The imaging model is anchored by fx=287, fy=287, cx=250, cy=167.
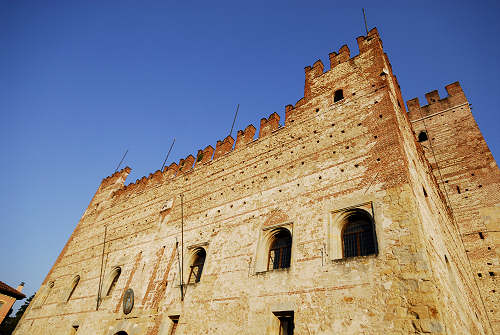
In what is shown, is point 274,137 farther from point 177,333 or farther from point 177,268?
point 177,333

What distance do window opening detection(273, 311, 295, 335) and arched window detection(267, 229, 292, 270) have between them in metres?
1.09

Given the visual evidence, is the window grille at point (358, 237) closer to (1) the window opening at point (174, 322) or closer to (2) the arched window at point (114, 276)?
(1) the window opening at point (174, 322)

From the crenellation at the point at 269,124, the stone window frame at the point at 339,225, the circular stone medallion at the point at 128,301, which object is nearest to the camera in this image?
the stone window frame at the point at 339,225

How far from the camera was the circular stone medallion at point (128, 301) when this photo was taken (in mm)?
9318

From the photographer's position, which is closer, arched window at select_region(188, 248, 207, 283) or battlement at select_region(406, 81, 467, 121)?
arched window at select_region(188, 248, 207, 283)

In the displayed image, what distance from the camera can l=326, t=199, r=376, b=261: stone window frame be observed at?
5762 mm

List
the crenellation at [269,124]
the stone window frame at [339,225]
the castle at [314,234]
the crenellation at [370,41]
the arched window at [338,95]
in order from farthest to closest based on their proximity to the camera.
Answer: the crenellation at [269,124], the crenellation at [370,41], the arched window at [338,95], the stone window frame at [339,225], the castle at [314,234]

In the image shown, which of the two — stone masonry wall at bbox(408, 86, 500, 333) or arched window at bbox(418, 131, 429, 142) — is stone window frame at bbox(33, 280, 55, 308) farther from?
arched window at bbox(418, 131, 429, 142)

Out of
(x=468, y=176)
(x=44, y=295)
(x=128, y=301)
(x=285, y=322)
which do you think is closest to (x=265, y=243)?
(x=285, y=322)

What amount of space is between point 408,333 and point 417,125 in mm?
13286

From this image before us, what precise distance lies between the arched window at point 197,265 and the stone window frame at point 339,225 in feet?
13.9

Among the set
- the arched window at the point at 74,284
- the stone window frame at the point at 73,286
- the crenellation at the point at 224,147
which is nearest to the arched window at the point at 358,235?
the crenellation at the point at 224,147

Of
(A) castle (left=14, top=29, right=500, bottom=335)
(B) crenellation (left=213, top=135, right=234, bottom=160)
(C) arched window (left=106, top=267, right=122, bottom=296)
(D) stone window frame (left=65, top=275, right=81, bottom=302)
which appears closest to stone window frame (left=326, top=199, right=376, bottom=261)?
(A) castle (left=14, top=29, right=500, bottom=335)

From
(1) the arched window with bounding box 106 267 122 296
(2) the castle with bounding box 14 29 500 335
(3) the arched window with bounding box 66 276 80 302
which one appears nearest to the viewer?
(2) the castle with bounding box 14 29 500 335
